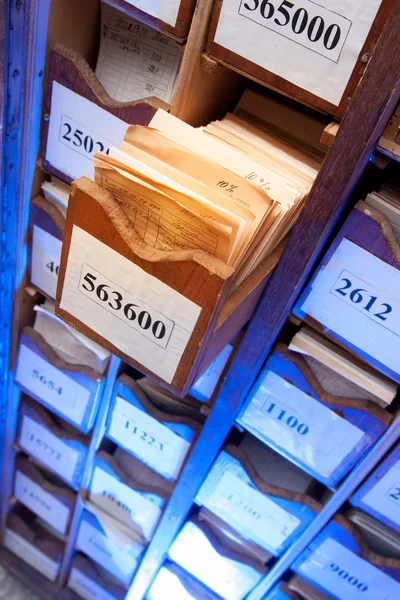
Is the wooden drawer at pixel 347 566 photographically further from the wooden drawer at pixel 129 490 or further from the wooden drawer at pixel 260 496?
the wooden drawer at pixel 129 490

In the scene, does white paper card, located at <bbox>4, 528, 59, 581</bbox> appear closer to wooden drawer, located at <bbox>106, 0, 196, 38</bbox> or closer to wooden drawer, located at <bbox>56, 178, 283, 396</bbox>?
wooden drawer, located at <bbox>56, 178, 283, 396</bbox>

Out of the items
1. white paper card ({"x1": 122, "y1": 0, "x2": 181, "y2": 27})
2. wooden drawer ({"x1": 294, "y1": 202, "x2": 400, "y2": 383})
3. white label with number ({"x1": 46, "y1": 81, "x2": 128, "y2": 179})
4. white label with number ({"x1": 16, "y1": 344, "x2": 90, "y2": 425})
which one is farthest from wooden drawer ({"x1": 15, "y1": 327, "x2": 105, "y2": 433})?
white paper card ({"x1": 122, "y1": 0, "x2": 181, "y2": 27})

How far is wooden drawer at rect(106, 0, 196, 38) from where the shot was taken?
91 cm

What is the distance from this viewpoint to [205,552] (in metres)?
1.66

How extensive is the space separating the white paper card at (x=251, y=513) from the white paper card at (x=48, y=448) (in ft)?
1.61

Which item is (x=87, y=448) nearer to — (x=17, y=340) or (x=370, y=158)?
(x=17, y=340)

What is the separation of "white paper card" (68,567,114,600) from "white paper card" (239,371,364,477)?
1133 millimetres

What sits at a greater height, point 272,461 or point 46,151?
point 46,151

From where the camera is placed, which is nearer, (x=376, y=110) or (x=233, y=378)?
(x=376, y=110)

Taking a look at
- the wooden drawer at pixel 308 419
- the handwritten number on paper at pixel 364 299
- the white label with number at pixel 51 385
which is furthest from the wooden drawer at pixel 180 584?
the handwritten number on paper at pixel 364 299

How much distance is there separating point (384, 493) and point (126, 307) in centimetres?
77

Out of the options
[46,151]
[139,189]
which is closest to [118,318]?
[139,189]

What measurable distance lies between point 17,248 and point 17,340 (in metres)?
0.32

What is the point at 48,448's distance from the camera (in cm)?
178
